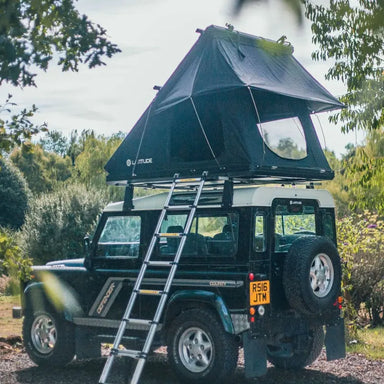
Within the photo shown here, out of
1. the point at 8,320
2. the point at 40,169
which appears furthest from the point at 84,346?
the point at 40,169

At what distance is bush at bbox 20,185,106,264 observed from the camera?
21.9m

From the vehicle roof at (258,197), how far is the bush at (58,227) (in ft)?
43.8

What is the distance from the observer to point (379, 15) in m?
1.39

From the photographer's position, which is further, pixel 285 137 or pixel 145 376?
pixel 145 376

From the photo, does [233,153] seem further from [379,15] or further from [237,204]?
[379,15]

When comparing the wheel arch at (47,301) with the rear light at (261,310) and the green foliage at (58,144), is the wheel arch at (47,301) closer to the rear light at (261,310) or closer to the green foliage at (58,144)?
the rear light at (261,310)

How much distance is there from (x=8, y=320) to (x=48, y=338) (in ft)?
18.7

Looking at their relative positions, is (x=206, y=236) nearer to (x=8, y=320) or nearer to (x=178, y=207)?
(x=178, y=207)

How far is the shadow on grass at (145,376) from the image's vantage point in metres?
7.92

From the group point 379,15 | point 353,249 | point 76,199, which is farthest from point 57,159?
point 379,15

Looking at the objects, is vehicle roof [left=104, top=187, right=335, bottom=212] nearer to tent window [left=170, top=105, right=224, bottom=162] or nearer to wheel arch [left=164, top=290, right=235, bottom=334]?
tent window [left=170, top=105, right=224, bottom=162]

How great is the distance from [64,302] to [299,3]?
7.87 metres

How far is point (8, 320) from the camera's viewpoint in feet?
46.6

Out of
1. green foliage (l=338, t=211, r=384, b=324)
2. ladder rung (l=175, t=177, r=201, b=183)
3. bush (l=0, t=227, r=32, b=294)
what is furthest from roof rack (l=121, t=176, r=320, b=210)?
green foliage (l=338, t=211, r=384, b=324)
